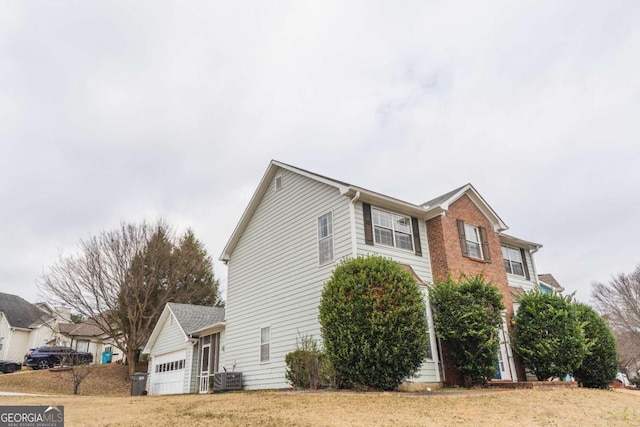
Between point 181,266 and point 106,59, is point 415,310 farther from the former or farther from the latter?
point 181,266

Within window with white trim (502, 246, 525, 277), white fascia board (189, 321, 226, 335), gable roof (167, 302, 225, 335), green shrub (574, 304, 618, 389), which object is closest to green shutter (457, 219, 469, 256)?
green shrub (574, 304, 618, 389)

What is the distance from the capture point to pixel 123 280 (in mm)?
28844

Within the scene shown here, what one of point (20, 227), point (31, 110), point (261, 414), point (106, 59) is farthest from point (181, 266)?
point (261, 414)

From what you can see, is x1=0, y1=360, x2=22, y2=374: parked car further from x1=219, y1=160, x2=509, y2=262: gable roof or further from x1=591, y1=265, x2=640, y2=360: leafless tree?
x1=591, y1=265, x2=640, y2=360: leafless tree

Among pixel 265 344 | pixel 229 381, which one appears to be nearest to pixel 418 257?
pixel 265 344

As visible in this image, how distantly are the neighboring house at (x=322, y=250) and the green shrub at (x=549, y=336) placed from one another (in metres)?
1.25

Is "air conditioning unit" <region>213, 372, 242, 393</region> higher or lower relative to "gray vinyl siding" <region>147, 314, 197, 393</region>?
lower

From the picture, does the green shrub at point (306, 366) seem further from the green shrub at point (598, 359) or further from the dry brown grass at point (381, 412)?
the green shrub at point (598, 359)

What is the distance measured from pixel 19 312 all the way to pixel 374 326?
48187mm

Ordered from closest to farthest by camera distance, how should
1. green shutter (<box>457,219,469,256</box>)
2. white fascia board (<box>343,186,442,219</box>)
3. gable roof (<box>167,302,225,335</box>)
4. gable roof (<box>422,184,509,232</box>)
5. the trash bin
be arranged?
1. white fascia board (<box>343,186,442,219</box>)
2. green shutter (<box>457,219,469,256</box>)
3. gable roof (<box>422,184,509,232</box>)
4. gable roof (<box>167,302,225,335</box>)
5. the trash bin

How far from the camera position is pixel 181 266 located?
109 ft

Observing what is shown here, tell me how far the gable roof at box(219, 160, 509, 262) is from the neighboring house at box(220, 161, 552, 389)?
0.13ft

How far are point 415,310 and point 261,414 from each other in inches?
191

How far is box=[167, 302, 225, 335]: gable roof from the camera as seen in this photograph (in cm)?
2216
